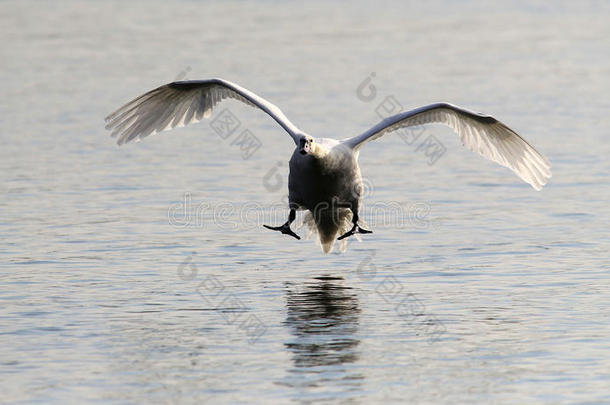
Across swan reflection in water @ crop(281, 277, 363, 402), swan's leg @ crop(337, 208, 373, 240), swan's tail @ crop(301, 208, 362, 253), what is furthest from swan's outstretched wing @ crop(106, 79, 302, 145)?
swan reflection in water @ crop(281, 277, 363, 402)

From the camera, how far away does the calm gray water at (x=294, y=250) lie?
45.0ft

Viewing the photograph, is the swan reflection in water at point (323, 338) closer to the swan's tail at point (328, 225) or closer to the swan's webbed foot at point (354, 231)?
the swan's webbed foot at point (354, 231)

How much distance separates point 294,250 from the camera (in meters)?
20.3

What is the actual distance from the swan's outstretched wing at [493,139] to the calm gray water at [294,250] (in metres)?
1.25

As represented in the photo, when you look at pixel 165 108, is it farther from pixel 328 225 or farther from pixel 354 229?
pixel 354 229

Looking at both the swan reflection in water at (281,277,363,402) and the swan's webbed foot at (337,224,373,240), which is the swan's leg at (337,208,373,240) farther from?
the swan reflection in water at (281,277,363,402)

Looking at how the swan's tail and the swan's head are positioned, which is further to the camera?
the swan's tail

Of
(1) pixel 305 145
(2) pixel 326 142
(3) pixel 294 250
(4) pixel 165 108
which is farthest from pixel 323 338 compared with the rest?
(4) pixel 165 108

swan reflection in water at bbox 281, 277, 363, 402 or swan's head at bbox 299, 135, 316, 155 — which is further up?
swan's head at bbox 299, 135, 316, 155

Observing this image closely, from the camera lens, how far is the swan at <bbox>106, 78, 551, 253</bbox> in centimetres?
1781

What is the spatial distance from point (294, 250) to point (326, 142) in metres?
2.69

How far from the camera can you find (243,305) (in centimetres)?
1675

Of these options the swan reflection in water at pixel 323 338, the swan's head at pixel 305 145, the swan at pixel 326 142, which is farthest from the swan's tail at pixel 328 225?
the swan's head at pixel 305 145

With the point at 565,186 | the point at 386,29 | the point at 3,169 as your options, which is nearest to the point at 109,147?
the point at 3,169
